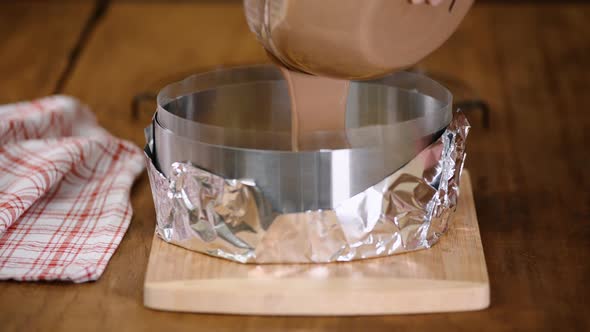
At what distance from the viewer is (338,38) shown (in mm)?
893

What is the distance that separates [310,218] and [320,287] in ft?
0.25

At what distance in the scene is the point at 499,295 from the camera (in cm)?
90

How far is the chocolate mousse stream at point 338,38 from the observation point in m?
0.88

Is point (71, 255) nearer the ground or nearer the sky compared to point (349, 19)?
nearer the ground

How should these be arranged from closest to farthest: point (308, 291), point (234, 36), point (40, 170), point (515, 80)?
1. point (308, 291)
2. point (40, 170)
3. point (515, 80)
4. point (234, 36)

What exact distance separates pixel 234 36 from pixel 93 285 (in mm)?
1083

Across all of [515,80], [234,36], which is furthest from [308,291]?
[234,36]

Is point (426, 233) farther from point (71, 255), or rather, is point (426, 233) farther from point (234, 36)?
point (234, 36)

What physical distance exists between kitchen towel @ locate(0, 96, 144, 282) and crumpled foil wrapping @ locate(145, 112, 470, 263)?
126mm

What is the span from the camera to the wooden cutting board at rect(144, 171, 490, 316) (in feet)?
2.83

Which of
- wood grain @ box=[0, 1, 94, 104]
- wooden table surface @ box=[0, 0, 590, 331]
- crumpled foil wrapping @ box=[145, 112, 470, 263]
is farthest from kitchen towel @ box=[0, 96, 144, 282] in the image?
wood grain @ box=[0, 1, 94, 104]

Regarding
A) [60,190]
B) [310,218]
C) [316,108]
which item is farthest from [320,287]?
[60,190]

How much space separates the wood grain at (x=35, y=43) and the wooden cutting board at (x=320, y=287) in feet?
2.55

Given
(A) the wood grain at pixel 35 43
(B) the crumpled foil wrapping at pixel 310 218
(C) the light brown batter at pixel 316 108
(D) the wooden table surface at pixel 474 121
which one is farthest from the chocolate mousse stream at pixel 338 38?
(A) the wood grain at pixel 35 43
